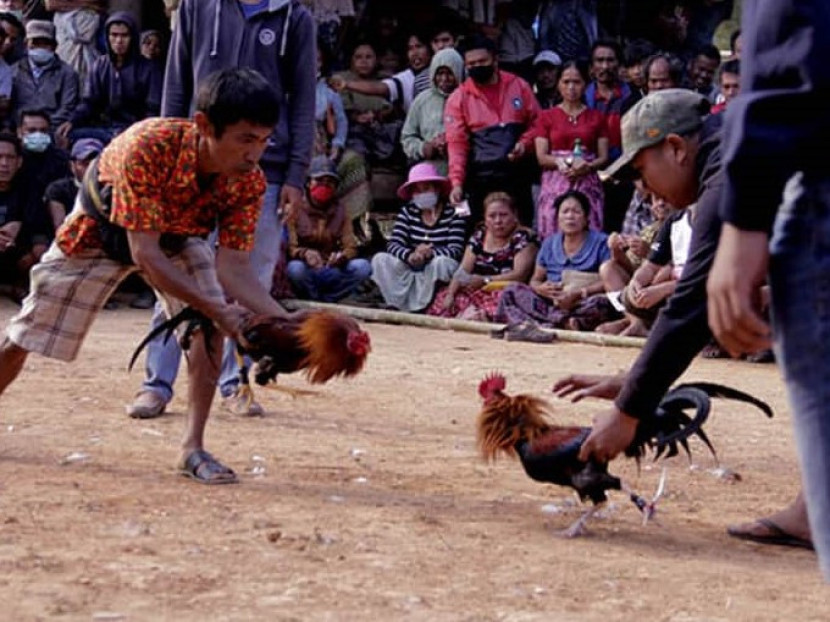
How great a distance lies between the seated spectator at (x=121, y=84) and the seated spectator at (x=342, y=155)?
1.47 m

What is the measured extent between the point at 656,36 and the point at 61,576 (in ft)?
38.7

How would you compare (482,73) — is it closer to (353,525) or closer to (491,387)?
(491,387)

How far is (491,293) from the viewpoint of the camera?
12.8m

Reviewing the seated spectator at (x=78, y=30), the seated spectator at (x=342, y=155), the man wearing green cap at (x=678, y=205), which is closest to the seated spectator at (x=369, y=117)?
the seated spectator at (x=342, y=155)

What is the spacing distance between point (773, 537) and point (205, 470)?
218 centimetres

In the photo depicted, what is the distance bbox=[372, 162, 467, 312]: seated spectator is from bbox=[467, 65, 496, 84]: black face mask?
0.86 meters

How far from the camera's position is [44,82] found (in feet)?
47.4

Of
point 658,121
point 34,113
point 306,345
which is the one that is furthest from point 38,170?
point 658,121

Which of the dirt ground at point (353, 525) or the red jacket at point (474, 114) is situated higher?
the red jacket at point (474, 114)

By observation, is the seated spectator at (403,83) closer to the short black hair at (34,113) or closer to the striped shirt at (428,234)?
the striped shirt at (428,234)

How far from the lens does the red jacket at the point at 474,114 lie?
43.5 feet

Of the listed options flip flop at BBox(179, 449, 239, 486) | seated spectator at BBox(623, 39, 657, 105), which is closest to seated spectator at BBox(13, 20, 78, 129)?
seated spectator at BBox(623, 39, 657, 105)

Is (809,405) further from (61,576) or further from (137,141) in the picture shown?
(137,141)

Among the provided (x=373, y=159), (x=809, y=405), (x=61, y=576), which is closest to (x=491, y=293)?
(x=373, y=159)
